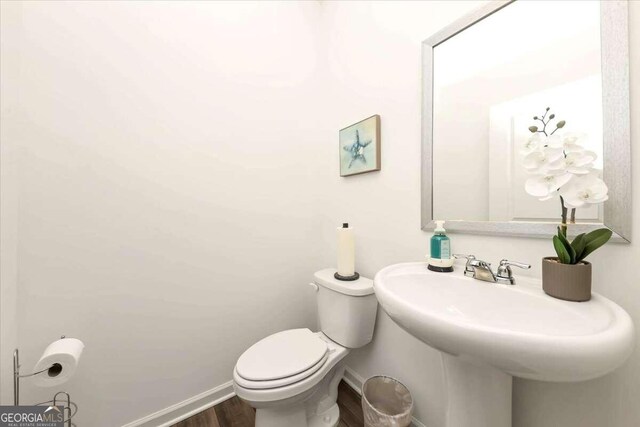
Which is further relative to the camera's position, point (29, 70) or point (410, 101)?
point (410, 101)

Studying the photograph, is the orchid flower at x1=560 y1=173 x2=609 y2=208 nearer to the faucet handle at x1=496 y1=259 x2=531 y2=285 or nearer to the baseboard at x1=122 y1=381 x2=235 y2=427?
the faucet handle at x1=496 y1=259 x2=531 y2=285

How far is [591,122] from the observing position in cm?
65

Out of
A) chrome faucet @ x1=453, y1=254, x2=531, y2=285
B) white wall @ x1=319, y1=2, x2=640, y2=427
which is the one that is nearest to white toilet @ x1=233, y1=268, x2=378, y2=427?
white wall @ x1=319, y1=2, x2=640, y2=427

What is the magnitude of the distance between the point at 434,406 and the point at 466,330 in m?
0.81

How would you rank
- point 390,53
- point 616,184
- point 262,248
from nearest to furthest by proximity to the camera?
point 616,184
point 390,53
point 262,248

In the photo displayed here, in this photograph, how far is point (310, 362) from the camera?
974 mm

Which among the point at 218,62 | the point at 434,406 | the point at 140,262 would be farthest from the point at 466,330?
the point at 218,62

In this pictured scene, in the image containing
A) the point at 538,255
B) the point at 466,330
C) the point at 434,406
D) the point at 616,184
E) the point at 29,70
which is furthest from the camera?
the point at 434,406

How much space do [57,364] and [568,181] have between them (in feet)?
5.47

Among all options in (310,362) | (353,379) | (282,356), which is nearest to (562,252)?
(310,362)

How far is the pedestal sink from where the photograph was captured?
39cm

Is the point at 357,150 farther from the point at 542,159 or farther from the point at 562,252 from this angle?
the point at 562,252

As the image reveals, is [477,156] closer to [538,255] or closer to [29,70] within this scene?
[538,255]

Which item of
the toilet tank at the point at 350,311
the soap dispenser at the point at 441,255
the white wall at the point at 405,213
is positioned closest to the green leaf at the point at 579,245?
the white wall at the point at 405,213
